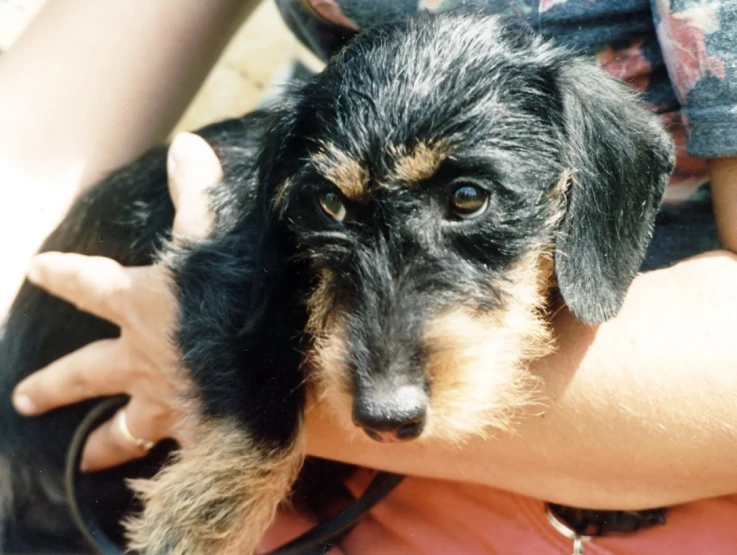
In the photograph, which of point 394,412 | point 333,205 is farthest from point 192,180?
point 394,412

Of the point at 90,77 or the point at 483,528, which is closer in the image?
the point at 483,528

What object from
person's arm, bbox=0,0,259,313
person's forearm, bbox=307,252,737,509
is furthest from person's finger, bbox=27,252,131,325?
person's forearm, bbox=307,252,737,509

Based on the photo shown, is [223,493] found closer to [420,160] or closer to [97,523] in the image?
[97,523]

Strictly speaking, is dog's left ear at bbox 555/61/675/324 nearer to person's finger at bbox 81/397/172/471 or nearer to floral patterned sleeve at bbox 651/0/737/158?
floral patterned sleeve at bbox 651/0/737/158

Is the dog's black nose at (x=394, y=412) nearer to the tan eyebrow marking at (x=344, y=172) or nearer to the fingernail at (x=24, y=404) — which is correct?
the tan eyebrow marking at (x=344, y=172)

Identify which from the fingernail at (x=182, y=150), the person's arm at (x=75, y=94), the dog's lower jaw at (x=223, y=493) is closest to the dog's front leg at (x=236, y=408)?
the dog's lower jaw at (x=223, y=493)

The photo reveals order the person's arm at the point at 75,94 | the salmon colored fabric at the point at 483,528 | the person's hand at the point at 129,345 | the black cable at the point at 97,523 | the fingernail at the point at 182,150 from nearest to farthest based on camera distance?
the salmon colored fabric at the point at 483,528 → the black cable at the point at 97,523 → the person's hand at the point at 129,345 → the fingernail at the point at 182,150 → the person's arm at the point at 75,94
